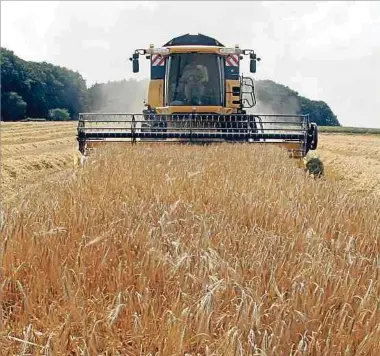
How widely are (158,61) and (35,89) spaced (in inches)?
1724

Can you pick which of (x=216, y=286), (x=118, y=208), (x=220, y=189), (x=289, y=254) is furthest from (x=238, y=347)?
(x=220, y=189)

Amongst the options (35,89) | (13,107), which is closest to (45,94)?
(35,89)

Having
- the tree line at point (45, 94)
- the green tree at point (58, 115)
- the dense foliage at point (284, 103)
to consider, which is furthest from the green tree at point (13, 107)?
the dense foliage at point (284, 103)

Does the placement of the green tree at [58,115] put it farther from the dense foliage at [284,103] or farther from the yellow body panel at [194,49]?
the yellow body panel at [194,49]

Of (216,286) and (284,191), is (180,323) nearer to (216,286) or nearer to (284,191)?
(216,286)

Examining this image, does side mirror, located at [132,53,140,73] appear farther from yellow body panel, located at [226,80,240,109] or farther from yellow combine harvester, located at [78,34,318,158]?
A: yellow body panel, located at [226,80,240,109]

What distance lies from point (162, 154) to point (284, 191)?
9.69 feet

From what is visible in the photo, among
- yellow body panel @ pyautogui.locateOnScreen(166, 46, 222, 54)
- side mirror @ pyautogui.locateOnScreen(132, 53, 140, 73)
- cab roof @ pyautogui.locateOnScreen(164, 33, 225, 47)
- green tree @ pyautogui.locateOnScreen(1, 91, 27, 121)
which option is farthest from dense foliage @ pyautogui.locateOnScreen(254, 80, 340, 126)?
green tree @ pyautogui.locateOnScreen(1, 91, 27, 121)

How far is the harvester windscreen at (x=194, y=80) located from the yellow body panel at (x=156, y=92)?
426mm

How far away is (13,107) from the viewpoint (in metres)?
47.7

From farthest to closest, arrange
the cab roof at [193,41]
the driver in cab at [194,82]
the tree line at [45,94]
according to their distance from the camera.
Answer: the tree line at [45,94] < the cab roof at [193,41] < the driver in cab at [194,82]

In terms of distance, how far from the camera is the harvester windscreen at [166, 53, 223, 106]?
11.4m

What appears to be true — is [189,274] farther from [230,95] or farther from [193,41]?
[193,41]

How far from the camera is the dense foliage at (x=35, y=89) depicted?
48.2 meters
